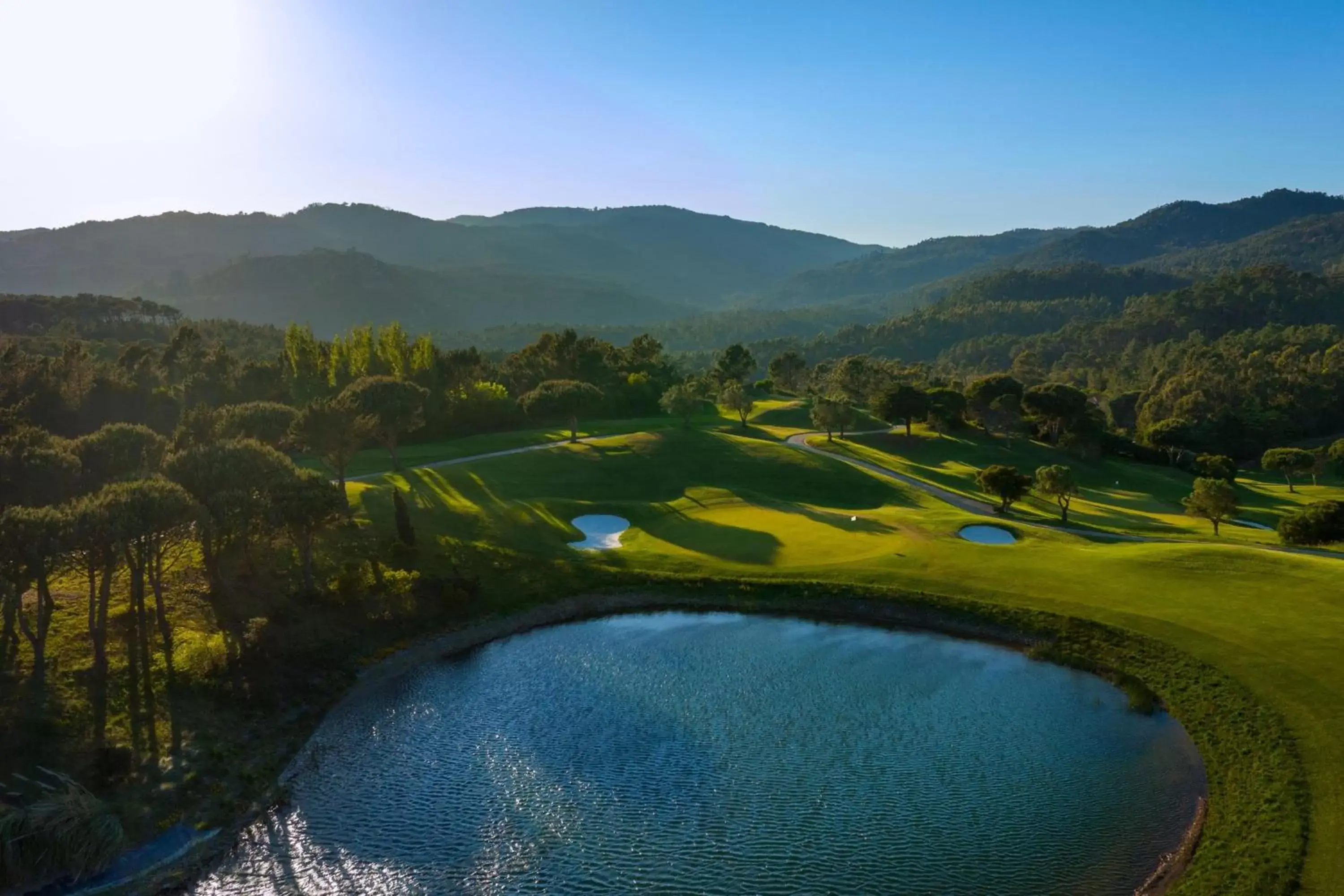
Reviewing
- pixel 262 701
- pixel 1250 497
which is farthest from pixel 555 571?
pixel 1250 497

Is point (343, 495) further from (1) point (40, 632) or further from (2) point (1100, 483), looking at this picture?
(2) point (1100, 483)

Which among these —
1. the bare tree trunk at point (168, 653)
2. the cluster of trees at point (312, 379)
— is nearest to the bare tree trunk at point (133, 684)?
the bare tree trunk at point (168, 653)

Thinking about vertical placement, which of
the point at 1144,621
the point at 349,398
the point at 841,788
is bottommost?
the point at 841,788

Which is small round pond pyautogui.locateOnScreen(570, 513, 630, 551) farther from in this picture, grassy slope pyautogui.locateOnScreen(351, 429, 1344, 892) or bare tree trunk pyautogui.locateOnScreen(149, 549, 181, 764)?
bare tree trunk pyautogui.locateOnScreen(149, 549, 181, 764)

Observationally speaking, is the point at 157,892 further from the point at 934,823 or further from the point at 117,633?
the point at 934,823

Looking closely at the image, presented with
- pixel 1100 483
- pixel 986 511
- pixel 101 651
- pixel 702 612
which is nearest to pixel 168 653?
pixel 101 651

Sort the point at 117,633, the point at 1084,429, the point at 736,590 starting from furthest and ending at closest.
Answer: the point at 1084,429 < the point at 736,590 < the point at 117,633

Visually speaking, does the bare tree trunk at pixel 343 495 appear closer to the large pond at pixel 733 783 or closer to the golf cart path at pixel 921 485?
the golf cart path at pixel 921 485
